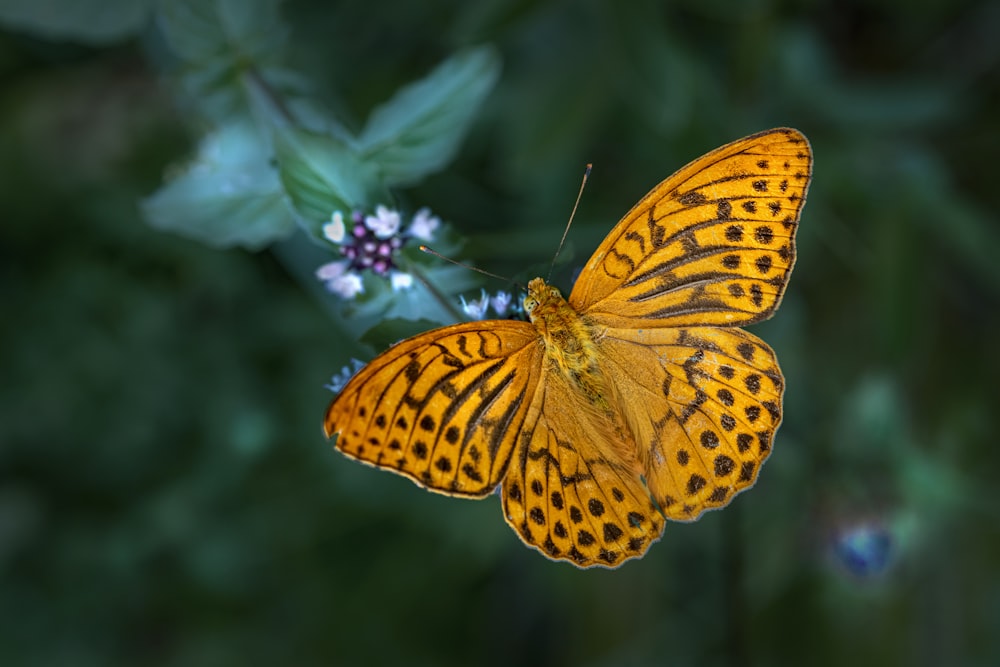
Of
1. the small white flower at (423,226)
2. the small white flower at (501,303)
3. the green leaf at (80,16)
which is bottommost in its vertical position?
the small white flower at (501,303)

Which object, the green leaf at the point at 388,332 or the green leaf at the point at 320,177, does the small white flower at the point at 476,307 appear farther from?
the green leaf at the point at 320,177

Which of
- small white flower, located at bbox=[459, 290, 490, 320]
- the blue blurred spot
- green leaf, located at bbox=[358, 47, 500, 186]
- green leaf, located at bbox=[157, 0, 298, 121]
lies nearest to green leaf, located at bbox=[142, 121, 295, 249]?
green leaf, located at bbox=[157, 0, 298, 121]

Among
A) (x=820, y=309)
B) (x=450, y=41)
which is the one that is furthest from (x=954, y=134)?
(x=450, y=41)

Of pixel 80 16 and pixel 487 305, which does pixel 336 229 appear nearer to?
pixel 487 305

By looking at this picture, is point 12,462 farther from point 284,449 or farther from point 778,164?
point 778,164

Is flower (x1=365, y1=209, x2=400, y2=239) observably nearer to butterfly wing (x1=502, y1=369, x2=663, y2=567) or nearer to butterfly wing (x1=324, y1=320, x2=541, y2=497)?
butterfly wing (x1=324, y1=320, x2=541, y2=497)

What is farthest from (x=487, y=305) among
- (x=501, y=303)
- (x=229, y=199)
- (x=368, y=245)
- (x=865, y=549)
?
(x=865, y=549)

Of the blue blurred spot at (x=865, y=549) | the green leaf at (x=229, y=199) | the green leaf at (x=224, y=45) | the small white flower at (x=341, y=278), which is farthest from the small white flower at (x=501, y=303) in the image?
the blue blurred spot at (x=865, y=549)
